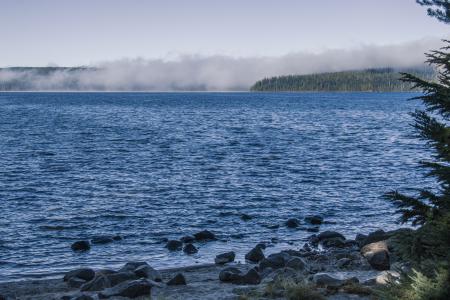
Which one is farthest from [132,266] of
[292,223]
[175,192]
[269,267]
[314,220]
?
[175,192]

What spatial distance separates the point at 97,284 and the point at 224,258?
643 cm

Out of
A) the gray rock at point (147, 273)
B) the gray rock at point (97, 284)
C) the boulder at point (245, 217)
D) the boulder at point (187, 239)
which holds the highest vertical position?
the gray rock at point (97, 284)

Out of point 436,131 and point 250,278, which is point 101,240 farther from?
point 436,131

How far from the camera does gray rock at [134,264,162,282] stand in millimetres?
19156

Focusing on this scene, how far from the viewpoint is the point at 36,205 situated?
32781 mm

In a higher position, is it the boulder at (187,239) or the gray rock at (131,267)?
the gray rock at (131,267)

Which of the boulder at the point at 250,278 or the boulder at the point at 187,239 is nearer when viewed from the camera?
the boulder at the point at 250,278

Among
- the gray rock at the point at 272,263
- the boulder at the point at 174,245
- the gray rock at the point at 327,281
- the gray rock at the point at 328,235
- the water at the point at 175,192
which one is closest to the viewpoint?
the gray rock at the point at 327,281

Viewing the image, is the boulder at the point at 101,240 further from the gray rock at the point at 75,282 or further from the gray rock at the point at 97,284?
the gray rock at the point at 97,284

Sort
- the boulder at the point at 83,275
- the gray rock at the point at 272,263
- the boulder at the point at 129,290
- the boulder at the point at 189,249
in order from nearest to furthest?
the boulder at the point at 129,290, the boulder at the point at 83,275, the gray rock at the point at 272,263, the boulder at the point at 189,249

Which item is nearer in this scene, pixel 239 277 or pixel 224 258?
pixel 239 277

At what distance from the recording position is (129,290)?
16391 mm

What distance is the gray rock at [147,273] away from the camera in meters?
19.2

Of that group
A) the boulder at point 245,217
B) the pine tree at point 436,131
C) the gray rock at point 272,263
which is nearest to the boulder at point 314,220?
the boulder at point 245,217
